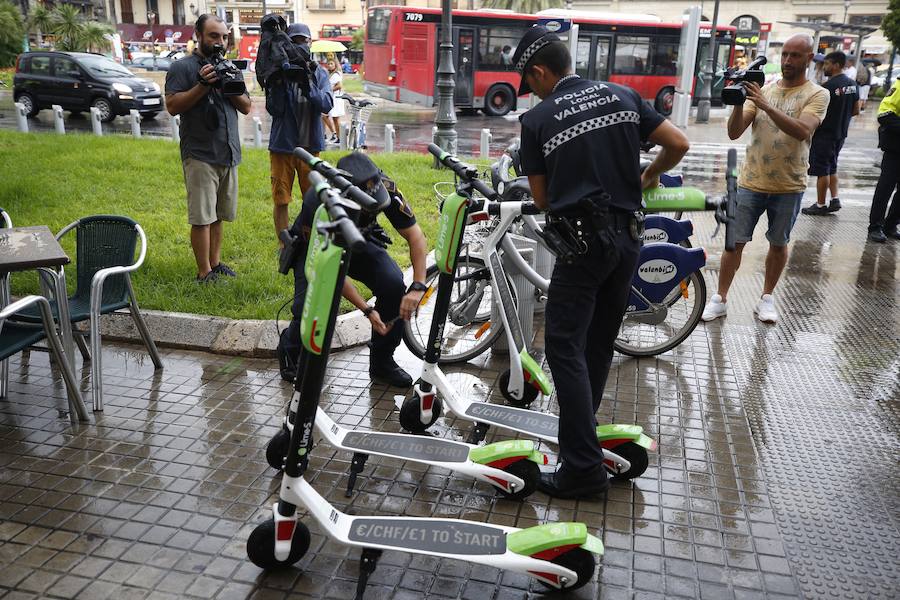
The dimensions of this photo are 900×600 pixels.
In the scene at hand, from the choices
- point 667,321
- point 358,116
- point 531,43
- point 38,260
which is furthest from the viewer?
point 358,116

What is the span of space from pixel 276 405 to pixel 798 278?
5291 millimetres

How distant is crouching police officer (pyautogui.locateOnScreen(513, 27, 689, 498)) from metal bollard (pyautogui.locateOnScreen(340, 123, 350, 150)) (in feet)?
36.5

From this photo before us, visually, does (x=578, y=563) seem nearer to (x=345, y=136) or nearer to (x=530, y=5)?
(x=345, y=136)

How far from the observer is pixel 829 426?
14.5ft

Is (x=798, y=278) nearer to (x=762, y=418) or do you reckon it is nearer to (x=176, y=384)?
(x=762, y=418)

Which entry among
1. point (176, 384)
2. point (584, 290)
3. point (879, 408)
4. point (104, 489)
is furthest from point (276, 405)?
point (879, 408)

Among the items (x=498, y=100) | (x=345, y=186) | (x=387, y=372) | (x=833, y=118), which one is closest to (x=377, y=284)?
(x=387, y=372)

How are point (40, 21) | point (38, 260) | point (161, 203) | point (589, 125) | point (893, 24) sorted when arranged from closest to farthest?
1. point (589, 125)
2. point (38, 260)
3. point (161, 203)
4. point (40, 21)
5. point (893, 24)

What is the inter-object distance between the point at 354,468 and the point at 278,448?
39cm

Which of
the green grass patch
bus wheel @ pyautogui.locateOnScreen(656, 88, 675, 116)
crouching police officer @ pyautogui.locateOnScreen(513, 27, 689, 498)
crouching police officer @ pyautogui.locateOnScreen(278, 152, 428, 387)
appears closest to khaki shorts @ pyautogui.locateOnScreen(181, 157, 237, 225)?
the green grass patch

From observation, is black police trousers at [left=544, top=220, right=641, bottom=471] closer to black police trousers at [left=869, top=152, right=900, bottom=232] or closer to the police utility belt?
the police utility belt

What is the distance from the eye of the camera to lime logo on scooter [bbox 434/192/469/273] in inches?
151

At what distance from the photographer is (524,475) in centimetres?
354

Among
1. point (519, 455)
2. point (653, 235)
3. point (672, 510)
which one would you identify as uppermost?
point (653, 235)
